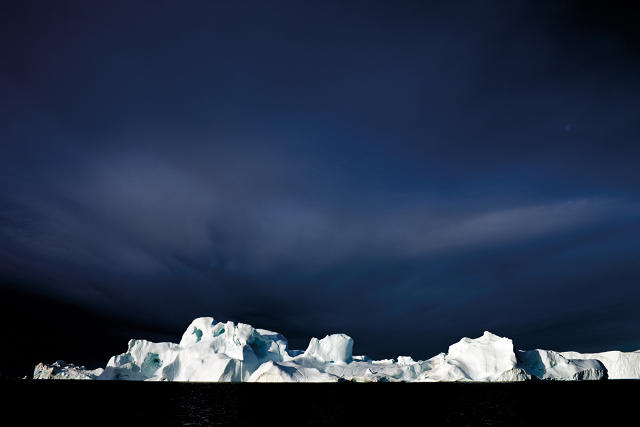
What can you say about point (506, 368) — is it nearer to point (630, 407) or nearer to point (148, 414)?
point (630, 407)

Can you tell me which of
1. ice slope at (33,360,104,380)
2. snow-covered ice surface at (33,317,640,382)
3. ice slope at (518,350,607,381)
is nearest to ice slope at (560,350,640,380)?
snow-covered ice surface at (33,317,640,382)

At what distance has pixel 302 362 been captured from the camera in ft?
300

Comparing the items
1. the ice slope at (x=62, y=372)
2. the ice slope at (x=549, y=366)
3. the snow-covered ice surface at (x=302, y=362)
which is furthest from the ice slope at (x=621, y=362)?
the ice slope at (x=62, y=372)

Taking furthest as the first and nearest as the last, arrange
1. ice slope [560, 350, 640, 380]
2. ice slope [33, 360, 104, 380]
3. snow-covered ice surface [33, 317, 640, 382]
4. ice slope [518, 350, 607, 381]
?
ice slope [33, 360, 104, 380] → ice slope [560, 350, 640, 380] → ice slope [518, 350, 607, 381] → snow-covered ice surface [33, 317, 640, 382]

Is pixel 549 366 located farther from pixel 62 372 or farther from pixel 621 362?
pixel 62 372

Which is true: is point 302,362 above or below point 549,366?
above

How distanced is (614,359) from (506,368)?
54622 millimetres

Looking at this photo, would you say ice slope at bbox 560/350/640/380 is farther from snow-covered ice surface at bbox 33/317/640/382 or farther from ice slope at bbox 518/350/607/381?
ice slope at bbox 518/350/607/381

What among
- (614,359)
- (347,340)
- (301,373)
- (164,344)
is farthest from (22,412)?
(614,359)

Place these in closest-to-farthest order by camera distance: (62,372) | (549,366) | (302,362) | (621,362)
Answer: (549,366), (302,362), (621,362), (62,372)

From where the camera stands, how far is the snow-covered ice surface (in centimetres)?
8088

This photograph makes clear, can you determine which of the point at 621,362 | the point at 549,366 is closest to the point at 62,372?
the point at 549,366

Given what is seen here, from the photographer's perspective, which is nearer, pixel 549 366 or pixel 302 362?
pixel 549 366

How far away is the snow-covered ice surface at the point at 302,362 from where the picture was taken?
8088 cm
